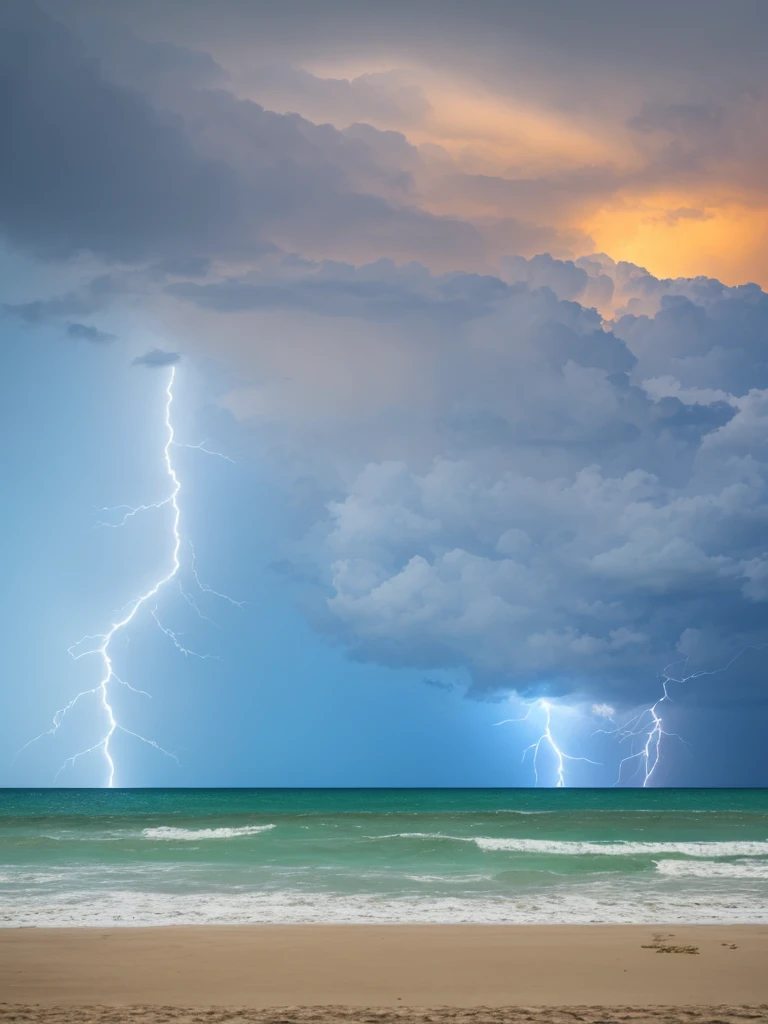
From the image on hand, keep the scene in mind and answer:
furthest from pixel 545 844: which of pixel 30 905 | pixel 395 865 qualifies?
pixel 30 905

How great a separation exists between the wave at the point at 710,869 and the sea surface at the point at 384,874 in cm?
5

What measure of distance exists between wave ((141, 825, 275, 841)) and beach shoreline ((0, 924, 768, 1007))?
68.5 ft

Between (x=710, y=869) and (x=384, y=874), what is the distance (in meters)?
8.49

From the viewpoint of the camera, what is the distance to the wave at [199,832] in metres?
34.5

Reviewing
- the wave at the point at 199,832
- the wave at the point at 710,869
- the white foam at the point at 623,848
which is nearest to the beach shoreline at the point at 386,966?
the wave at the point at 710,869

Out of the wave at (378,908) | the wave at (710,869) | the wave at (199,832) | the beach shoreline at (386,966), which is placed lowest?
the wave at (199,832)

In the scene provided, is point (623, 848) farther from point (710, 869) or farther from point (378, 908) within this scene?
point (378, 908)

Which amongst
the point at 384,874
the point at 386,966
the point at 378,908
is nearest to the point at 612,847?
the point at 384,874

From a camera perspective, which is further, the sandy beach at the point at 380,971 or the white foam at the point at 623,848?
the white foam at the point at 623,848

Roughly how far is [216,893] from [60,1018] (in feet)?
35.8

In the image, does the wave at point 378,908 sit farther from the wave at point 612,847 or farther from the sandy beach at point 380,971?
the wave at point 612,847

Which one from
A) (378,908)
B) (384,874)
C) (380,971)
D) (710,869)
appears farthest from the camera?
(710,869)

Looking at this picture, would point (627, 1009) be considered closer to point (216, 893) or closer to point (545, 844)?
point (216, 893)

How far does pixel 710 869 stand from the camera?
23.9m
